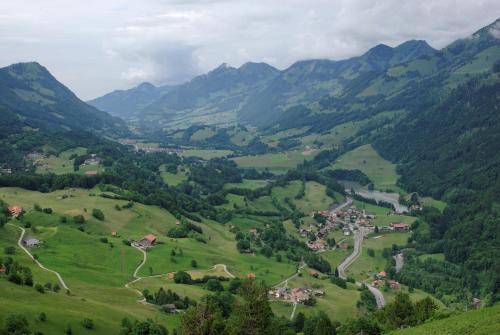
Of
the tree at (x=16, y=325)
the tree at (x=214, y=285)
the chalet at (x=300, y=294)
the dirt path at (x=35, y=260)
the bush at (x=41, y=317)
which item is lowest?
the chalet at (x=300, y=294)

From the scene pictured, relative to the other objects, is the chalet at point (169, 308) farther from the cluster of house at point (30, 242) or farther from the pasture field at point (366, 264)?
the pasture field at point (366, 264)

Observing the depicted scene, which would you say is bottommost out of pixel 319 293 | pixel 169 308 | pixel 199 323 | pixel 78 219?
pixel 319 293

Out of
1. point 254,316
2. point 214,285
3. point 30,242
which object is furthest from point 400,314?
point 30,242

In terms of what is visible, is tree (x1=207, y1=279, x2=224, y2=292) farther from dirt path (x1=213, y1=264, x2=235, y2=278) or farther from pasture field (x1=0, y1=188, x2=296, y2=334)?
dirt path (x1=213, y1=264, x2=235, y2=278)

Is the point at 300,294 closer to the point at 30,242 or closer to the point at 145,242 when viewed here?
the point at 145,242

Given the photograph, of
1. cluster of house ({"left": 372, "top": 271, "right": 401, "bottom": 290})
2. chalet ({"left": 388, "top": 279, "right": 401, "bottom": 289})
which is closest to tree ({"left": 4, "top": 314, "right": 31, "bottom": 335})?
chalet ({"left": 388, "top": 279, "right": 401, "bottom": 289})

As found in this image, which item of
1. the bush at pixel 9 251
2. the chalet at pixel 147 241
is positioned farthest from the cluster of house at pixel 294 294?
the bush at pixel 9 251

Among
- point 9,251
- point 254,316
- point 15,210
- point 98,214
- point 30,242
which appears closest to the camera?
point 254,316

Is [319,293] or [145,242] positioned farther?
[145,242]
